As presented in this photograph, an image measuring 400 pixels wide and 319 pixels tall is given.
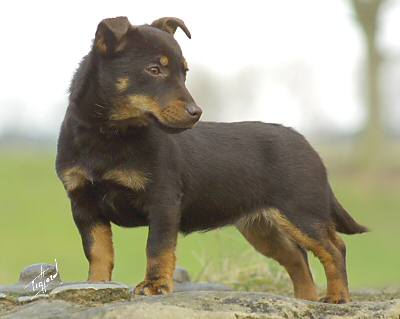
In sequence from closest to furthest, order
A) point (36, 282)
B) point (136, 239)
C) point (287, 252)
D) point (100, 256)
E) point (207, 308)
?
point (207, 308), point (100, 256), point (36, 282), point (287, 252), point (136, 239)

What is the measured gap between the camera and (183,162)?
631cm

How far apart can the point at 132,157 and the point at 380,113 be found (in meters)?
24.3

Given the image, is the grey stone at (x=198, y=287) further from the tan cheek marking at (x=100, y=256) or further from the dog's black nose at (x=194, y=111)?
the dog's black nose at (x=194, y=111)

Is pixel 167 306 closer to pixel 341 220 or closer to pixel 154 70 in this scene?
pixel 154 70

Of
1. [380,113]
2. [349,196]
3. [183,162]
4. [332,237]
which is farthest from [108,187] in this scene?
[380,113]

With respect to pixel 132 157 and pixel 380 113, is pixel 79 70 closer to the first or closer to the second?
pixel 132 157

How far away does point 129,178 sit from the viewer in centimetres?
587

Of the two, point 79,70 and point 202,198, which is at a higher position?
point 79,70

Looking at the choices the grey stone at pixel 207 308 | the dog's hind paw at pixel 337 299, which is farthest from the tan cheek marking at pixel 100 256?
the dog's hind paw at pixel 337 299

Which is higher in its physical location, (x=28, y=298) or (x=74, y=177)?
(x=74, y=177)

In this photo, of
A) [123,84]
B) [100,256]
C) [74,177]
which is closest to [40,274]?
[100,256]

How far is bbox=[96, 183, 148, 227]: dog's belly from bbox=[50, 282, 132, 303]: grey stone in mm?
666

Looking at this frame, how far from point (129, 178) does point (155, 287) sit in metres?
0.79

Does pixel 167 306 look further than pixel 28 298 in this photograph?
No
